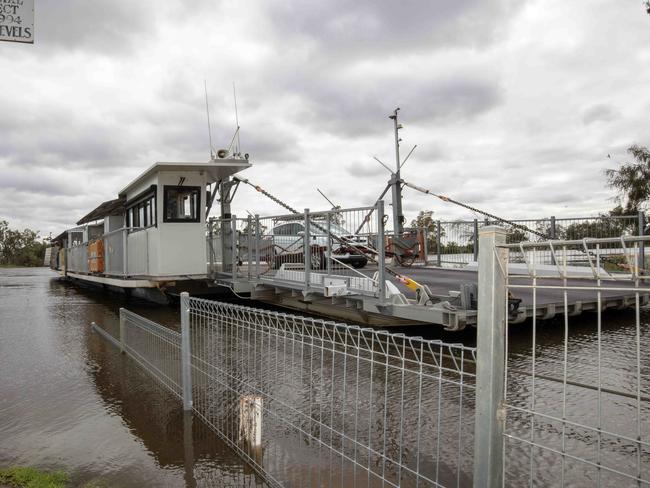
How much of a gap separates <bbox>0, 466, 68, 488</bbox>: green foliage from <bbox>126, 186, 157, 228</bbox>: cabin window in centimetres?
951

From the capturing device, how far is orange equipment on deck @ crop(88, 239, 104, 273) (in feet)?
50.4

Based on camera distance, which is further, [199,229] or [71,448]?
[199,229]

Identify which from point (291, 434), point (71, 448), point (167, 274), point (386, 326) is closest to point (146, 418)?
point (71, 448)

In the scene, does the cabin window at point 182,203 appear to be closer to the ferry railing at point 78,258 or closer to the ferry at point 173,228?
the ferry at point 173,228

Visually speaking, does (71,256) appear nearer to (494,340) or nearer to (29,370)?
(29,370)

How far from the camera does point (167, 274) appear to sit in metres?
→ 12.3

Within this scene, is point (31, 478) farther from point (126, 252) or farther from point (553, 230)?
point (553, 230)

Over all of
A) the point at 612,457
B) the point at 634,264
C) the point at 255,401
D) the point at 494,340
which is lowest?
the point at 612,457

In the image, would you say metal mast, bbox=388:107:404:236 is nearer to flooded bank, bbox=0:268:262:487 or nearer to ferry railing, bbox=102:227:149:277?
ferry railing, bbox=102:227:149:277

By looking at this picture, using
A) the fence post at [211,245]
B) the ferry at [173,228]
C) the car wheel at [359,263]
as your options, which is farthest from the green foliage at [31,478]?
the car wheel at [359,263]

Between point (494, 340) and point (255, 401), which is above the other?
point (494, 340)

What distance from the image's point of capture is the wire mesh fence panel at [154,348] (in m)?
5.26

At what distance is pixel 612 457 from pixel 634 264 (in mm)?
2909

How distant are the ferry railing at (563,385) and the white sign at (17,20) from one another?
165 inches
